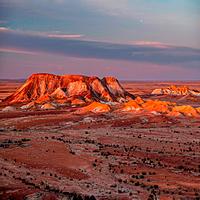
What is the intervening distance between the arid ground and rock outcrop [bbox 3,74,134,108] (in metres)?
37.6

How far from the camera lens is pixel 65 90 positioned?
369 ft

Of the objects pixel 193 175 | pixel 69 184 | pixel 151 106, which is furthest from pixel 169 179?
pixel 151 106

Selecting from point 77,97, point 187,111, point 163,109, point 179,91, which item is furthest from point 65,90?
point 179,91

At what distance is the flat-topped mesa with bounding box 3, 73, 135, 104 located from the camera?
108812mm

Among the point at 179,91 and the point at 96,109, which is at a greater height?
the point at 96,109

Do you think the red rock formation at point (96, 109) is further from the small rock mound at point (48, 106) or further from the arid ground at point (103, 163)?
the arid ground at point (103, 163)

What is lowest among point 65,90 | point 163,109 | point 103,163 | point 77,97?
point 163,109

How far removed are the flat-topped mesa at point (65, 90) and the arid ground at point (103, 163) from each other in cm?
3859

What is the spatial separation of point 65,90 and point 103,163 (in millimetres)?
78160

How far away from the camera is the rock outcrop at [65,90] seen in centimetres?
10794

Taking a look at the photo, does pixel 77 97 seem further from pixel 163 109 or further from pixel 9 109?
pixel 163 109

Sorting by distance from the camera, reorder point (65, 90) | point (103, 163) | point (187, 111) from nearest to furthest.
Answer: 1. point (103, 163)
2. point (187, 111)
3. point (65, 90)

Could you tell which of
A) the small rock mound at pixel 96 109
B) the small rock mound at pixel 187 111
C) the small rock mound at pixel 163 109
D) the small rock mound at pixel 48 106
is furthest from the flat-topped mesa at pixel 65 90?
the small rock mound at pixel 187 111

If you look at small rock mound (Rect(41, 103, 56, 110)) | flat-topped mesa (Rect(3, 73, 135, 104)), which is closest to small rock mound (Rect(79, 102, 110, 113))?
small rock mound (Rect(41, 103, 56, 110))
